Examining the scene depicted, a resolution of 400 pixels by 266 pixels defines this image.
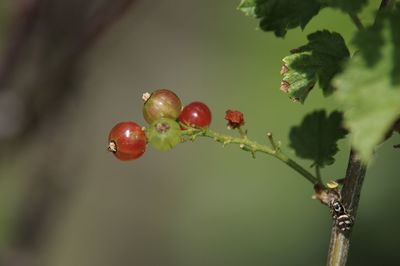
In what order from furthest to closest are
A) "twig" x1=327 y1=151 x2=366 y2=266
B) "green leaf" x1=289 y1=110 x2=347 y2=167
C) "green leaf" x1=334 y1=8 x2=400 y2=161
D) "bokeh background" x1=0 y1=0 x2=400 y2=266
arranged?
"bokeh background" x1=0 y1=0 x2=400 y2=266 < "green leaf" x1=289 y1=110 x2=347 y2=167 < "twig" x1=327 y1=151 x2=366 y2=266 < "green leaf" x1=334 y1=8 x2=400 y2=161

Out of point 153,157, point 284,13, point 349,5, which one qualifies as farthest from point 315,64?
point 153,157

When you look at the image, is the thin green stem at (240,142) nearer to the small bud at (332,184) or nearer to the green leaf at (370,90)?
the small bud at (332,184)

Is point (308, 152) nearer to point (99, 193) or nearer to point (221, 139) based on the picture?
point (221, 139)

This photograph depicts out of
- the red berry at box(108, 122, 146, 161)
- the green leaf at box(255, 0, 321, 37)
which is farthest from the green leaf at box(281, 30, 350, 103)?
the red berry at box(108, 122, 146, 161)

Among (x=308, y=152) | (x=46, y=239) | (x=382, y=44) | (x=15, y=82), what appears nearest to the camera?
(x=382, y=44)

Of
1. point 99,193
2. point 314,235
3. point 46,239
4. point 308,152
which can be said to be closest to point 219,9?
point 99,193

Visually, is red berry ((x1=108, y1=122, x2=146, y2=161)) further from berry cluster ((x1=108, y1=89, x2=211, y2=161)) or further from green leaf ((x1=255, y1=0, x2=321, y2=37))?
green leaf ((x1=255, y1=0, x2=321, y2=37))
